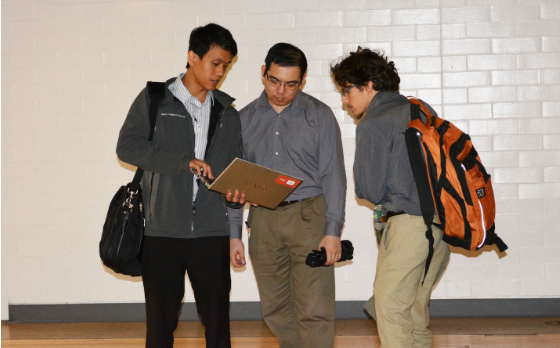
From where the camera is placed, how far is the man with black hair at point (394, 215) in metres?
2.43

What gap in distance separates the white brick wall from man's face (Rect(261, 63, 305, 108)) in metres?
1.50

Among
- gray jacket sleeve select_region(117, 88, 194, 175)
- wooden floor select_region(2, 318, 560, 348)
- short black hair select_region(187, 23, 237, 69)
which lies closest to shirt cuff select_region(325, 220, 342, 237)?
gray jacket sleeve select_region(117, 88, 194, 175)

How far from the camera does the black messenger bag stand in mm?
2551

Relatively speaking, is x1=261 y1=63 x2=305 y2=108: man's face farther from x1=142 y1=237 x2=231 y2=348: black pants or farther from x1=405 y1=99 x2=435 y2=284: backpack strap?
x1=142 y1=237 x2=231 y2=348: black pants

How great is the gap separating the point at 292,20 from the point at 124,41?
53.9 inches

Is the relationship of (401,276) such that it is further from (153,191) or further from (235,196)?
(153,191)

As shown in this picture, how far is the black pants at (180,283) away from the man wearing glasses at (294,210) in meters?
0.32

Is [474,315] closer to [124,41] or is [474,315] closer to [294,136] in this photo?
[294,136]

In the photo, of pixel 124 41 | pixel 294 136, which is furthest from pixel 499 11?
pixel 124 41

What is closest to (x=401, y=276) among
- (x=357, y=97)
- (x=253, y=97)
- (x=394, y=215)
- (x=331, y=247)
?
(x=394, y=215)

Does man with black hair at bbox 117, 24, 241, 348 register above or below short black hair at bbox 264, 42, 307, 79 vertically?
below

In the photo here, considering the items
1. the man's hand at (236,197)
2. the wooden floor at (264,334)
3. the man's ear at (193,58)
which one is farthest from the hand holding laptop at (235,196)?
the wooden floor at (264,334)

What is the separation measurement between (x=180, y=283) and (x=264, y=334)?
1.59m

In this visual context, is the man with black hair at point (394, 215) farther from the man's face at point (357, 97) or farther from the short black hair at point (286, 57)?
the short black hair at point (286, 57)
